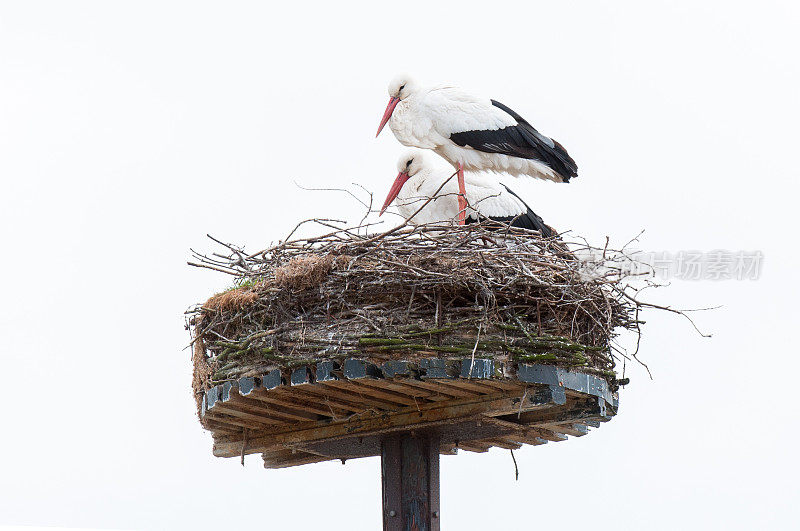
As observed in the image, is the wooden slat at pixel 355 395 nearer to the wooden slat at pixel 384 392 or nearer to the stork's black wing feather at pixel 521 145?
the wooden slat at pixel 384 392

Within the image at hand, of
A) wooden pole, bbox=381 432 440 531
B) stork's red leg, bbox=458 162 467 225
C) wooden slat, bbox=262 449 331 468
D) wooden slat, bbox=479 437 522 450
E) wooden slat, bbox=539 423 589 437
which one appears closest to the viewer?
wooden pole, bbox=381 432 440 531

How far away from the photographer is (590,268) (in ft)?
17.8

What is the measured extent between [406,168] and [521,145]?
0.95 m

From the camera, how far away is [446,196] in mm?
7547

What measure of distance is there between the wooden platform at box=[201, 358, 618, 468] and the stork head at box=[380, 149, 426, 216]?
2.22 metres

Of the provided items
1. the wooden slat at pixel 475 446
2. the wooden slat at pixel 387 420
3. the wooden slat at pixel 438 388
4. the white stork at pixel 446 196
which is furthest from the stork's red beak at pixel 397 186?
the wooden slat at pixel 438 388

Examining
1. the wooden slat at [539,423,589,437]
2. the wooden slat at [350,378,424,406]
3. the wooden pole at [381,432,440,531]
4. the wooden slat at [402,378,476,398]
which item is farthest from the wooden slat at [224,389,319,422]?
the wooden slat at [539,423,589,437]

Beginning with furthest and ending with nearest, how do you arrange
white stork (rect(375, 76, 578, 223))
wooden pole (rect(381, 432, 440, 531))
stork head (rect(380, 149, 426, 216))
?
stork head (rect(380, 149, 426, 216)) → white stork (rect(375, 76, 578, 223)) → wooden pole (rect(381, 432, 440, 531))

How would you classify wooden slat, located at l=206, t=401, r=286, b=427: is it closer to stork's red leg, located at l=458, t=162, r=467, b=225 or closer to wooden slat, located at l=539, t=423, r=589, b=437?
wooden slat, located at l=539, t=423, r=589, b=437

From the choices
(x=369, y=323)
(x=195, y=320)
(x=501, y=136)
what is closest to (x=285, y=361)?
(x=369, y=323)

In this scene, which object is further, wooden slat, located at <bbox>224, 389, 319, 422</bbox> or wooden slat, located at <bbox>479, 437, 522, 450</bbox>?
wooden slat, located at <bbox>479, 437, 522, 450</bbox>

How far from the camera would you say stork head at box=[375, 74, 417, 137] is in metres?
7.56

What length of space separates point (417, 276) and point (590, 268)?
0.95 meters

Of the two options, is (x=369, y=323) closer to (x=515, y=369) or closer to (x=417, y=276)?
(x=417, y=276)
